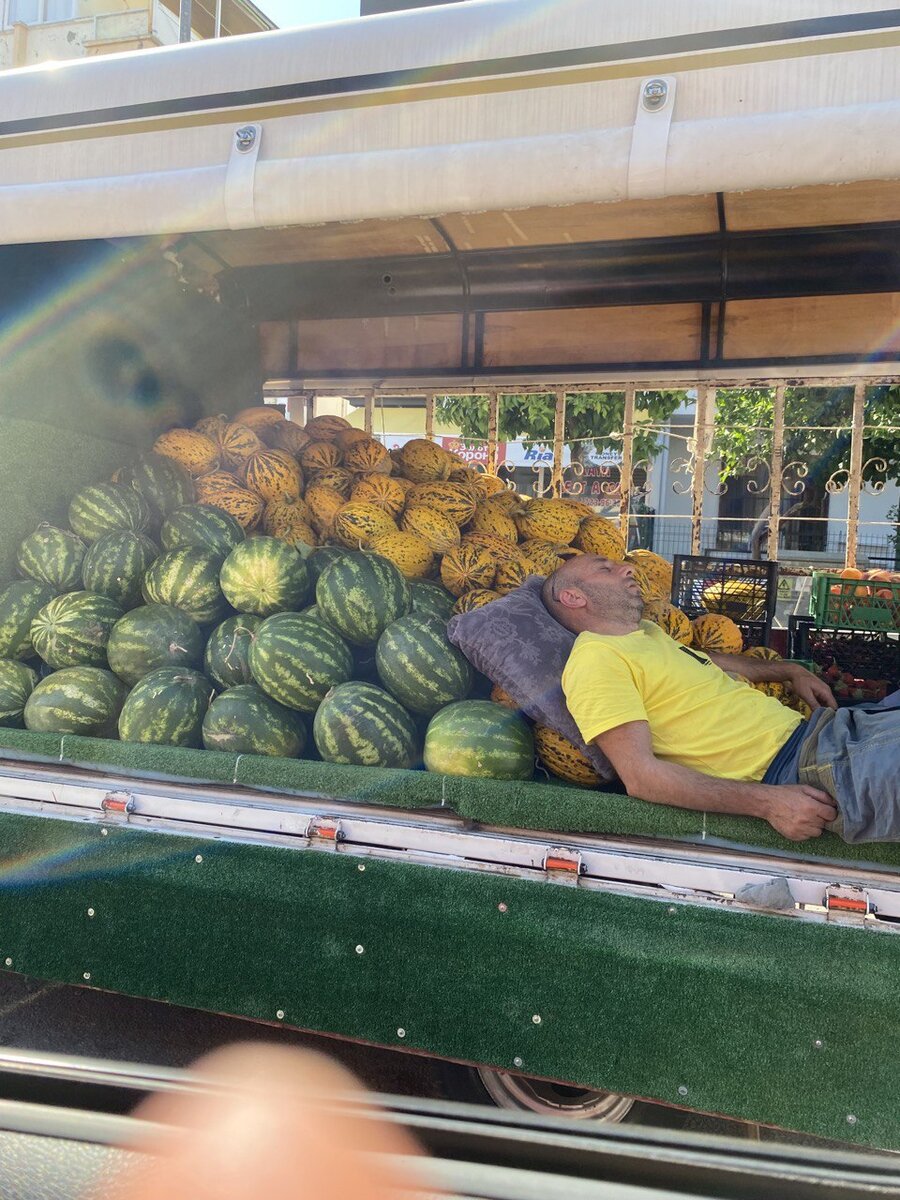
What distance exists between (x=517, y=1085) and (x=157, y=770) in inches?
56.2

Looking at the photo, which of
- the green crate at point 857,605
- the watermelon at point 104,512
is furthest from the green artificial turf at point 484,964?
the green crate at point 857,605

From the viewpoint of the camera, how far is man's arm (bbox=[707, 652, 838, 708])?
11.1 feet

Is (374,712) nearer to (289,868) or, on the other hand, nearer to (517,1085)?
(289,868)

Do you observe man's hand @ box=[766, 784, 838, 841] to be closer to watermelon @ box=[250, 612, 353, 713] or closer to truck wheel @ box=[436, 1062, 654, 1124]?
truck wheel @ box=[436, 1062, 654, 1124]

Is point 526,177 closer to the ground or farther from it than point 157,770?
farther from it

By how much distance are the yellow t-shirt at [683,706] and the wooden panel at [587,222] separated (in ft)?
7.19

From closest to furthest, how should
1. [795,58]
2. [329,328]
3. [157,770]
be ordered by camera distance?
[795,58], [157,770], [329,328]

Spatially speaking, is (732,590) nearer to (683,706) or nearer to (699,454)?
(699,454)

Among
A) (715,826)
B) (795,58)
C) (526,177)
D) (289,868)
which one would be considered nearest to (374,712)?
(289,868)

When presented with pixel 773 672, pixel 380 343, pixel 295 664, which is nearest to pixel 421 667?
pixel 295 664

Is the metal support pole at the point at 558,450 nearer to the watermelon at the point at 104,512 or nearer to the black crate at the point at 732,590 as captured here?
the black crate at the point at 732,590

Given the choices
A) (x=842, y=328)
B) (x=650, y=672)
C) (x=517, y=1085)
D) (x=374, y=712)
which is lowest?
(x=517, y=1085)

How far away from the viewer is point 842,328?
480 cm

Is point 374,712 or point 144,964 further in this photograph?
point 374,712
